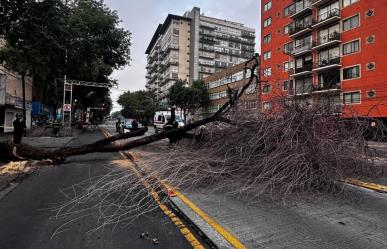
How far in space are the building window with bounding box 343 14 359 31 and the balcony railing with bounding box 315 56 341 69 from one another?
3.25 meters

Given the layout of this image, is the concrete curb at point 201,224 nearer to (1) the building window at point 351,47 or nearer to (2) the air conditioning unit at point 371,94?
(2) the air conditioning unit at point 371,94

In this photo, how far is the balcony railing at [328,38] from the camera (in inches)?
1393

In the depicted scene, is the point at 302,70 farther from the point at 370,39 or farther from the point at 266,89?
the point at 266,89

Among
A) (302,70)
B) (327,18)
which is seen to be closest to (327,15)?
(327,18)

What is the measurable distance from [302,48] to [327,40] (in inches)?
171

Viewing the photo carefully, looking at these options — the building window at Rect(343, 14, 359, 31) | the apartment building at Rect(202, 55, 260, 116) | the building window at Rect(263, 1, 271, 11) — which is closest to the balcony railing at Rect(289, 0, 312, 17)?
the building window at Rect(263, 1, 271, 11)

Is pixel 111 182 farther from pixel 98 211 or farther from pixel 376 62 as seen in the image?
pixel 376 62

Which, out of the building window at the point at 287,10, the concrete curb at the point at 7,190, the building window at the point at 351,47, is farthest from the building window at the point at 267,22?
the concrete curb at the point at 7,190

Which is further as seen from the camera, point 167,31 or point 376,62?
point 167,31

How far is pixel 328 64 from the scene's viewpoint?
36.3 metres

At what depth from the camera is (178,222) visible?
4.74 meters

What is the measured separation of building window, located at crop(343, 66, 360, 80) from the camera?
32969 mm

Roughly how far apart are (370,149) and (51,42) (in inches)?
448

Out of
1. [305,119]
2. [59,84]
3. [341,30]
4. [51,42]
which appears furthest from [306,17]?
[305,119]
